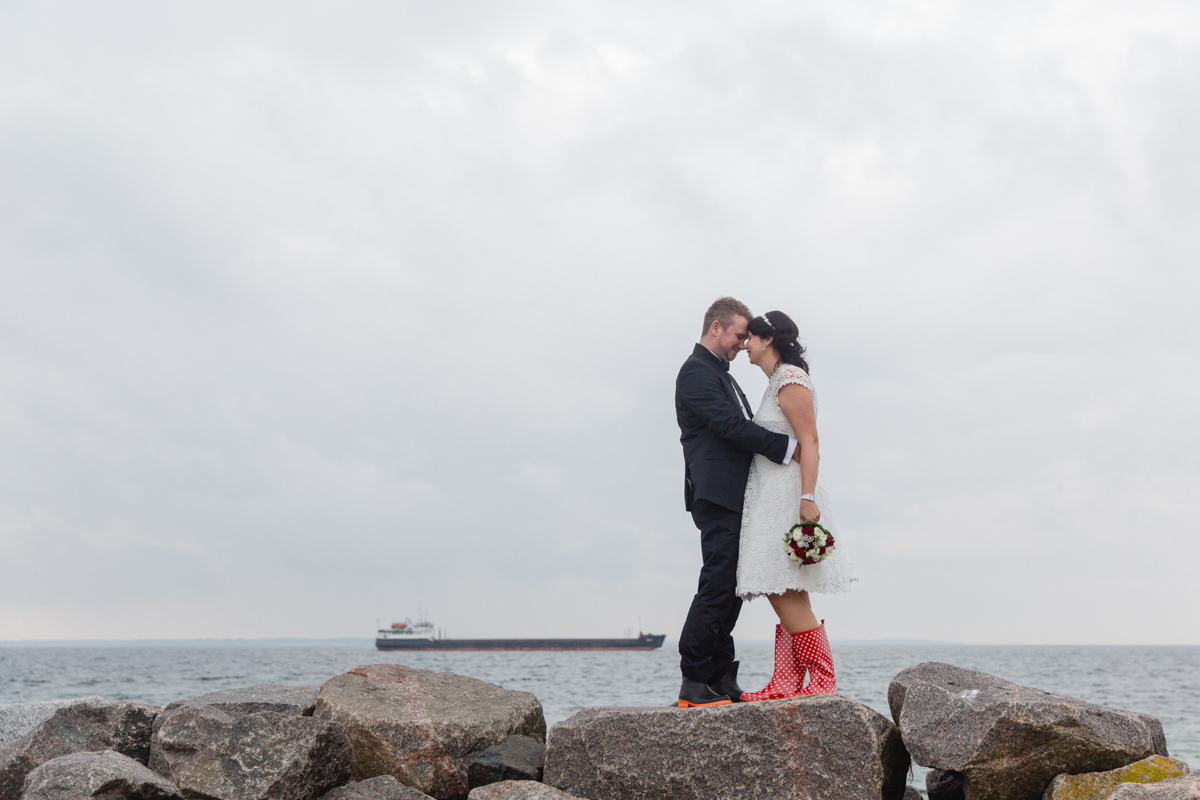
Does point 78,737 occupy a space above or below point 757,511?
below

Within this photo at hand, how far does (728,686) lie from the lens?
5348mm

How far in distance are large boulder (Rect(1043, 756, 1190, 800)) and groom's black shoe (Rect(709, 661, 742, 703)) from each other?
1569mm

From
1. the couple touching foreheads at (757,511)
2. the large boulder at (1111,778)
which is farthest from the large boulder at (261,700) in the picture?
the large boulder at (1111,778)

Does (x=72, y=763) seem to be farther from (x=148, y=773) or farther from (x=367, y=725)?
(x=367, y=725)

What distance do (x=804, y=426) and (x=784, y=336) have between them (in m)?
0.51

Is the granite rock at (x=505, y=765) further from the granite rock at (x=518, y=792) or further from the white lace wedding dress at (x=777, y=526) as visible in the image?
the white lace wedding dress at (x=777, y=526)

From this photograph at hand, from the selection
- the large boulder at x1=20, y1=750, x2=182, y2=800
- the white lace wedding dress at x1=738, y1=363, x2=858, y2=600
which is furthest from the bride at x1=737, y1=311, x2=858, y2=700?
the large boulder at x1=20, y1=750, x2=182, y2=800

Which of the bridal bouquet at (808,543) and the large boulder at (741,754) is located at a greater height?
the bridal bouquet at (808,543)

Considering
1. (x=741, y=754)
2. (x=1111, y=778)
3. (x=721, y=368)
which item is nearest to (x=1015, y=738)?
(x=1111, y=778)

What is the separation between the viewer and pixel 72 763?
15.7 feet

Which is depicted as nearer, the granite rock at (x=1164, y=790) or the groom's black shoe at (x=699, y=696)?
the granite rock at (x=1164, y=790)

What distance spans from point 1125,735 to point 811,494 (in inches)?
73.8

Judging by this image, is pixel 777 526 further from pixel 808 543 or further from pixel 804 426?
pixel 804 426

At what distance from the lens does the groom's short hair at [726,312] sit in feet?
18.0
